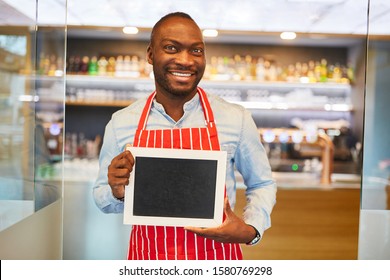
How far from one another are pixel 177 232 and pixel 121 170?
26cm

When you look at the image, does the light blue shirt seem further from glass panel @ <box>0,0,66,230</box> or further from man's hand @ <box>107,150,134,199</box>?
glass panel @ <box>0,0,66,230</box>

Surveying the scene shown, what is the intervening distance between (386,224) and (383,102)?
44 centimetres

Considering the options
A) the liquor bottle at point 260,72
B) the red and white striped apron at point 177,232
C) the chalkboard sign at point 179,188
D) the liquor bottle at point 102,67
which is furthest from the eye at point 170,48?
the liquor bottle at point 102,67

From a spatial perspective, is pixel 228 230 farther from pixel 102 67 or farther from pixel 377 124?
pixel 102 67

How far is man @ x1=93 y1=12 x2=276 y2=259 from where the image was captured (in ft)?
4.51

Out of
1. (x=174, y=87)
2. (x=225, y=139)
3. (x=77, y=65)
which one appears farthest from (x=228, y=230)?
(x=77, y=65)

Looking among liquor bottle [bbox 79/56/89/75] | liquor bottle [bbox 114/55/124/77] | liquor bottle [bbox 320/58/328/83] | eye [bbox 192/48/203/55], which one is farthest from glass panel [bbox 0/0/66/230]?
liquor bottle [bbox 320/58/328/83]

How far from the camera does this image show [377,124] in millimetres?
2021

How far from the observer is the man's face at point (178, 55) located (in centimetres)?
137

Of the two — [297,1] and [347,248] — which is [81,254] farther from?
[297,1]

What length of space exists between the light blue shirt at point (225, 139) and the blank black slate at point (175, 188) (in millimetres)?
122

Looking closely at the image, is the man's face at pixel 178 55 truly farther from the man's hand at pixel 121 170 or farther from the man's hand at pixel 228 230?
the man's hand at pixel 228 230

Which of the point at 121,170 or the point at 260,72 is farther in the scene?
the point at 260,72

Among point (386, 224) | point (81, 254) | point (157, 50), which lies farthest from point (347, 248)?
point (157, 50)
